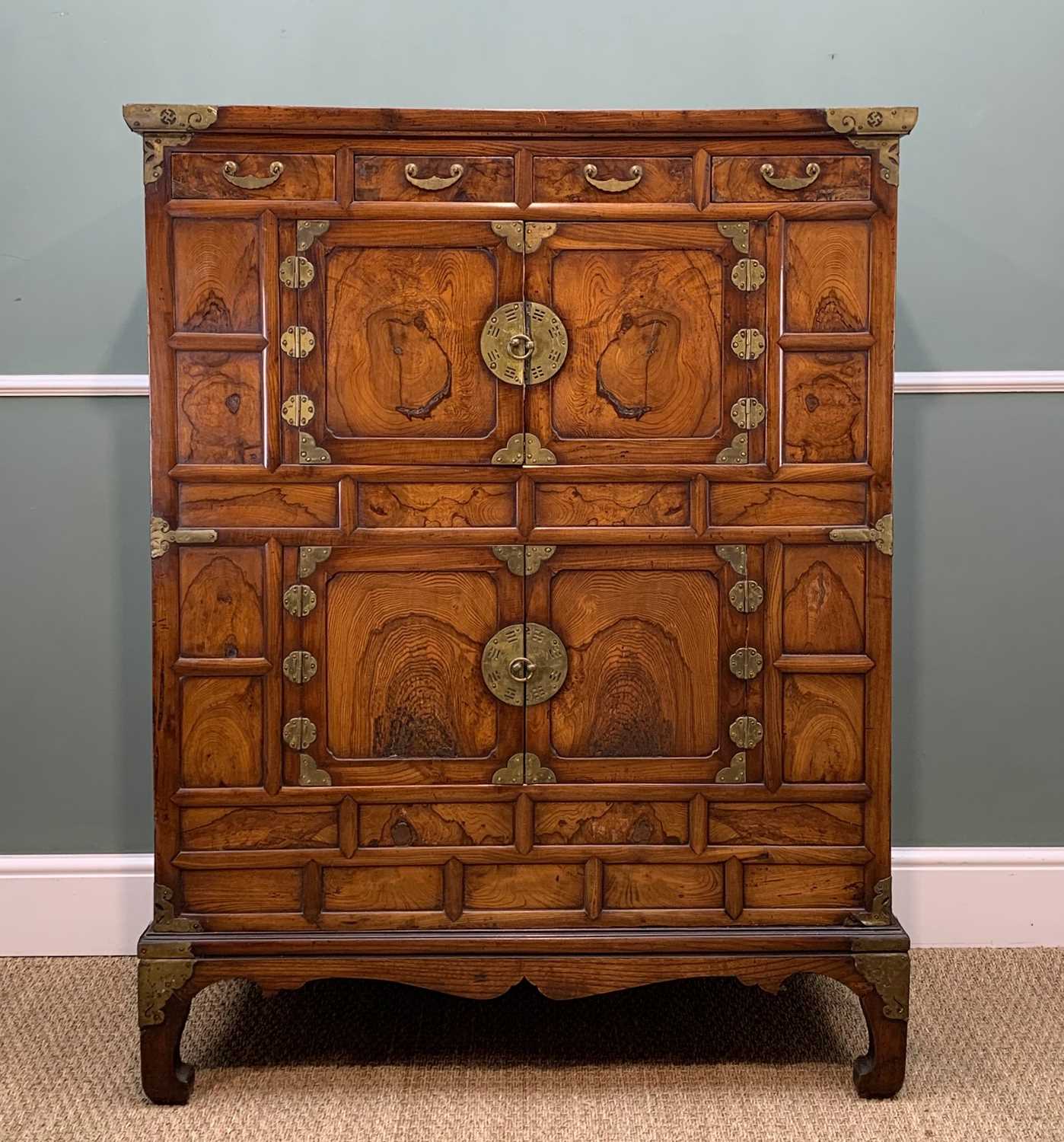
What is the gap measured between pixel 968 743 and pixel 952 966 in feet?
1.59

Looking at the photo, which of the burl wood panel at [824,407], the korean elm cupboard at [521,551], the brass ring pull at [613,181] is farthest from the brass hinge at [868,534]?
the brass ring pull at [613,181]

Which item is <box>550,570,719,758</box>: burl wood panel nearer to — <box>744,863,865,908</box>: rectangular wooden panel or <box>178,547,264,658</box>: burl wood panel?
<box>744,863,865,908</box>: rectangular wooden panel

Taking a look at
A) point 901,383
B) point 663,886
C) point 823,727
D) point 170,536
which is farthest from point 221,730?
point 901,383

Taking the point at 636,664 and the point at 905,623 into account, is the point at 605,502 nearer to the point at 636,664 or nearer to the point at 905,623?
the point at 636,664

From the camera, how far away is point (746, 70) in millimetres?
2299

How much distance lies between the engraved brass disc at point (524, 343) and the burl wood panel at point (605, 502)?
20 cm

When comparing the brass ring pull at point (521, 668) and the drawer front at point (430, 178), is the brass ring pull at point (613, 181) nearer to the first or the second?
the drawer front at point (430, 178)

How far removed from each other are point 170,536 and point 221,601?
0.45ft

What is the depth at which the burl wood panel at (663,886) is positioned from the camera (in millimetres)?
1851

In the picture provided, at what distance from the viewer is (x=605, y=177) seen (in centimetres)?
178

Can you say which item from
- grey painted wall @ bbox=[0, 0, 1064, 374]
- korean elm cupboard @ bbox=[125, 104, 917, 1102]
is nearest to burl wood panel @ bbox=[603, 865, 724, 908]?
korean elm cupboard @ bbox=[125, 104, 917, 1102]

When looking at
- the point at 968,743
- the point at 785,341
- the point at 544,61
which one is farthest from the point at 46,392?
the point at 968,743

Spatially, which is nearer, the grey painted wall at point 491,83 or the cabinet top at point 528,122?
the cabinet top at point 528,122

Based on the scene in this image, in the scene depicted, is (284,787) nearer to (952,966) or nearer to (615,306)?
(615,306)
